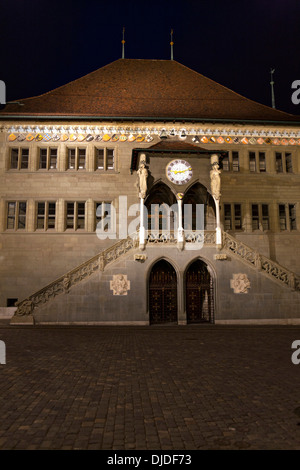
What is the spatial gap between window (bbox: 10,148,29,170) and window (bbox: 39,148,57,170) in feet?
3.34

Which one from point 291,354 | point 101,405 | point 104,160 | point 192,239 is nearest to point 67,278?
point 192,239

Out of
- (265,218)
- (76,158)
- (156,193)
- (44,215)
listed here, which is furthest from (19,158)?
(265,218)

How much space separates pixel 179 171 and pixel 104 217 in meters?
6.10

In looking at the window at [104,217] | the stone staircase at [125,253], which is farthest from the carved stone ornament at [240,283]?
the window at [104,217]

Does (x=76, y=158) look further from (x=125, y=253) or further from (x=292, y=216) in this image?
(x=292, y=216)

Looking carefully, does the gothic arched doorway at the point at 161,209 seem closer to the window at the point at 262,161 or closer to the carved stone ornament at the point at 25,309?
the window at the point at 262,161

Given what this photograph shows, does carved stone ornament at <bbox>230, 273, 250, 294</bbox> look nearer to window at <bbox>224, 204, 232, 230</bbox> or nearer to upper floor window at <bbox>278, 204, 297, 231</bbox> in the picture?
window at <bbox>224, 204, 232, 230</bbox>

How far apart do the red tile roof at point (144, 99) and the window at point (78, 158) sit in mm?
2376

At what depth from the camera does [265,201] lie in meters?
24.1

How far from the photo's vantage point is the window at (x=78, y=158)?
23747 mm

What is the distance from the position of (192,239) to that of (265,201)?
7552mm

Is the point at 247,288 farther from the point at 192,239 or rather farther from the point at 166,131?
the point at 166,131

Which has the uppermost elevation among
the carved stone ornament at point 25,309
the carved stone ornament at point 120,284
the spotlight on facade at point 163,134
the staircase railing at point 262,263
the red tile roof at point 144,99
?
the red tile roof at point 144,99

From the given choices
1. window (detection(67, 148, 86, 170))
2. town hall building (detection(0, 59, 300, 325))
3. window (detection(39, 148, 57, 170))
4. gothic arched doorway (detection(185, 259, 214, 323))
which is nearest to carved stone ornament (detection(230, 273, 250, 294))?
town hall building (detection(0, 59, 300, 325))
